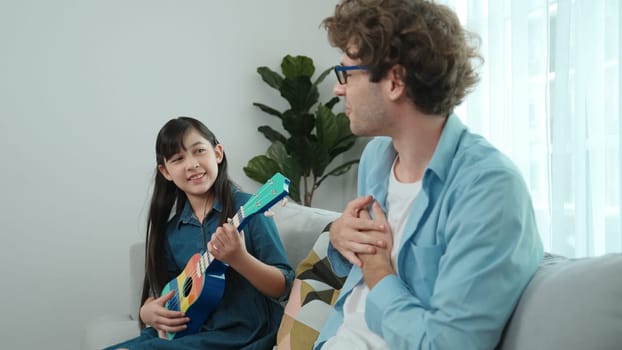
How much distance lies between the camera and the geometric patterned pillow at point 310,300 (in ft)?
5.26

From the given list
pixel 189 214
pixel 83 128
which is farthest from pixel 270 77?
pixel 189 214

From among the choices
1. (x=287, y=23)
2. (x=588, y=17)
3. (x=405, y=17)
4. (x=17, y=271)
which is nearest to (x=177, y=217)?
(x=405, y=17)

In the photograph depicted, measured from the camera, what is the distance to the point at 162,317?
1.87 meters

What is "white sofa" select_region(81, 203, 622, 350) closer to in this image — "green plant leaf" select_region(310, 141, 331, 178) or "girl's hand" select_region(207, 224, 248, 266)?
"girl's hand" select_region(207, 224, 248, 266)

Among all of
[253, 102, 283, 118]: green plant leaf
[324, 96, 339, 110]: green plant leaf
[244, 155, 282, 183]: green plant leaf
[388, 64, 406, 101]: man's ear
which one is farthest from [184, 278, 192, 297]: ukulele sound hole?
[324, 96, 339, 110]: green plant leaf

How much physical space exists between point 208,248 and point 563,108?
1.65 m

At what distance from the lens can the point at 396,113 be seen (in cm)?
134

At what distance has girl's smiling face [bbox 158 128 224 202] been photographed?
1983 millimetres

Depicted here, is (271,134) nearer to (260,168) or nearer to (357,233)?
(260,168)

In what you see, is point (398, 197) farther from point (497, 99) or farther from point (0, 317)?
point (0, 317)

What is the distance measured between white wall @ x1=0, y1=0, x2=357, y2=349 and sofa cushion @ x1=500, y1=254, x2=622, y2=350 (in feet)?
Result: 9.16

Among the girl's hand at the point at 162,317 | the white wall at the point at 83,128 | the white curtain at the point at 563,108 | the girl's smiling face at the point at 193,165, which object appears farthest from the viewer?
the white wall at the point at 83,128

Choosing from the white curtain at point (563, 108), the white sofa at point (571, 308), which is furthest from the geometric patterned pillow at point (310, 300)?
the white curtain at point (563, 108)

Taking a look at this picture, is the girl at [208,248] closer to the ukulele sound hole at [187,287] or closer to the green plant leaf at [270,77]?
the ukulele sound hole at [187,287]
